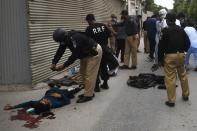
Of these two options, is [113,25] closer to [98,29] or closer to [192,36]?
[192,36]

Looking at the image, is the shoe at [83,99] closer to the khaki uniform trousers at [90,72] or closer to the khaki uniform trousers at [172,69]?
the khaki uniform trousers at [90,72]

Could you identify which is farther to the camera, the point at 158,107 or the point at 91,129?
the point at 158,107

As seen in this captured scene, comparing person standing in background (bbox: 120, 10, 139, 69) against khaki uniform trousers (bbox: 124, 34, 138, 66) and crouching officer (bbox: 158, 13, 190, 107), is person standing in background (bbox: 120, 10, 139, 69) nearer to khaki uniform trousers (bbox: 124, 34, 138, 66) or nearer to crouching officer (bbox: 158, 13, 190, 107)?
khaki uniform trousers (bbox: 124, 34, 138, 66)

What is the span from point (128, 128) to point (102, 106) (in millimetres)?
1686

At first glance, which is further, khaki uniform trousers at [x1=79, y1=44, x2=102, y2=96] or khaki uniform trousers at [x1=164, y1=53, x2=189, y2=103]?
khaki uniform trousers at [x1=79, y1=44, x2=102, y2=96]

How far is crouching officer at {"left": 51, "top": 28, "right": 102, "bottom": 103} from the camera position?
8509mm

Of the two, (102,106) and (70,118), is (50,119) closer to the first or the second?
(70,118)

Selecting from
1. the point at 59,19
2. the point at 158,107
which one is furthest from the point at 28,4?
the point at 158,107

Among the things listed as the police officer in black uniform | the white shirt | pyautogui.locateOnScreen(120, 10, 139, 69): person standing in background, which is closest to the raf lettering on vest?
the police officer in black uniform

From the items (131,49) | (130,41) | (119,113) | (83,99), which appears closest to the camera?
(119,113)

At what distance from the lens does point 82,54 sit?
8938 mm

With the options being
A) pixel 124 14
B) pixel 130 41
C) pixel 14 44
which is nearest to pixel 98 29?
pixel 14 44

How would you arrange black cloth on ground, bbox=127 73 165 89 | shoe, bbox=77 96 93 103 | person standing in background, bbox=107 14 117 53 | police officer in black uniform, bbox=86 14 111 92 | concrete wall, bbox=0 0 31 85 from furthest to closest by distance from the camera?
person standing in background, bbox=107 14 117 53 < black cloth on ground, bbox=127 73 165 89 < concrete wall, bbox=0 0 31 85 < police officer in black uniform, bbox=86 14 111 92 < shoe, bbox=77 96 93 103

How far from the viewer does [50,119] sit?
25.4ft
